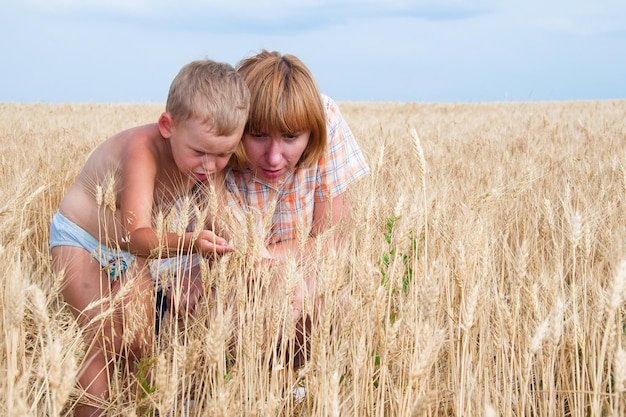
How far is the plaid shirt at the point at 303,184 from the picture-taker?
2363 mm

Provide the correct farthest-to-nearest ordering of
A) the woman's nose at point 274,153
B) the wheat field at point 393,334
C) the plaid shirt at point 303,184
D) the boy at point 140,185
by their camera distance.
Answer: the plaid shirt at point 303,184 < the woman's nose at point 274,153 < the boy at point 140,185 < the wheat field at point 393,334

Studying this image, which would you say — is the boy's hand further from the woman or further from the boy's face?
the boy's face

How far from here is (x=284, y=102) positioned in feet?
6.68

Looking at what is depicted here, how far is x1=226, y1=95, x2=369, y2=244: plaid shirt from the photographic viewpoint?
7.75ft

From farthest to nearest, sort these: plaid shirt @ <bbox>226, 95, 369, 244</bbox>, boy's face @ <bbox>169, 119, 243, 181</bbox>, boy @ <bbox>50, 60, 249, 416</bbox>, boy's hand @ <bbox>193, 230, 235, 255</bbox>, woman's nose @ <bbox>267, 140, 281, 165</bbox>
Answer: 1. plaid shirt @ <bbox>226, 95, 369, 244</bbox>
2. woman's nose @ <bbox>267, 140, 281, 165</bbox>
3. boy's face @ <bbox>169, 119, 243, 181</bbox>
4. boy @ <bbox>50, 60, 249, 416</bbox>
5. boy's hand @ <bbox>193, 230, 235, 255</bbox>

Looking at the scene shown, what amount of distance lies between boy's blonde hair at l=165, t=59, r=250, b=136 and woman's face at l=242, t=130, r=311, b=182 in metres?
0.15

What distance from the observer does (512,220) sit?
8.40ft

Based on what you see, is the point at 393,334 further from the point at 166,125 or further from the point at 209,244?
the point at 166,125

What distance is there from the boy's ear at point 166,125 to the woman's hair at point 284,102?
24 centimetres

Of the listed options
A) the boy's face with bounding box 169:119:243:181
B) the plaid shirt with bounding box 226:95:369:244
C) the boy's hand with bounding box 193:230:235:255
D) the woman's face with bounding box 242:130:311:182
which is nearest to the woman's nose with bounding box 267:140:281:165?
the woman's face with bounding box 242:130:311:182

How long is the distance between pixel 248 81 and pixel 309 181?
1.62 feet

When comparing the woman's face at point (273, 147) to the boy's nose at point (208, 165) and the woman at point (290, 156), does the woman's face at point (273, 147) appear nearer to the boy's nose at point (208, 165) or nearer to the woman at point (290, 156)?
the woman at point (290, 156)

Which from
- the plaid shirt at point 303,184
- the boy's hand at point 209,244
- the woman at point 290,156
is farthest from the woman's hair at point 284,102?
the boy's hand at point 209,244

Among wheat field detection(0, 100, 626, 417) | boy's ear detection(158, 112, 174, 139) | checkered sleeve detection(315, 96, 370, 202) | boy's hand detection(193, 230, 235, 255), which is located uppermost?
boy's ear detection(158, 112, 174, 139)
